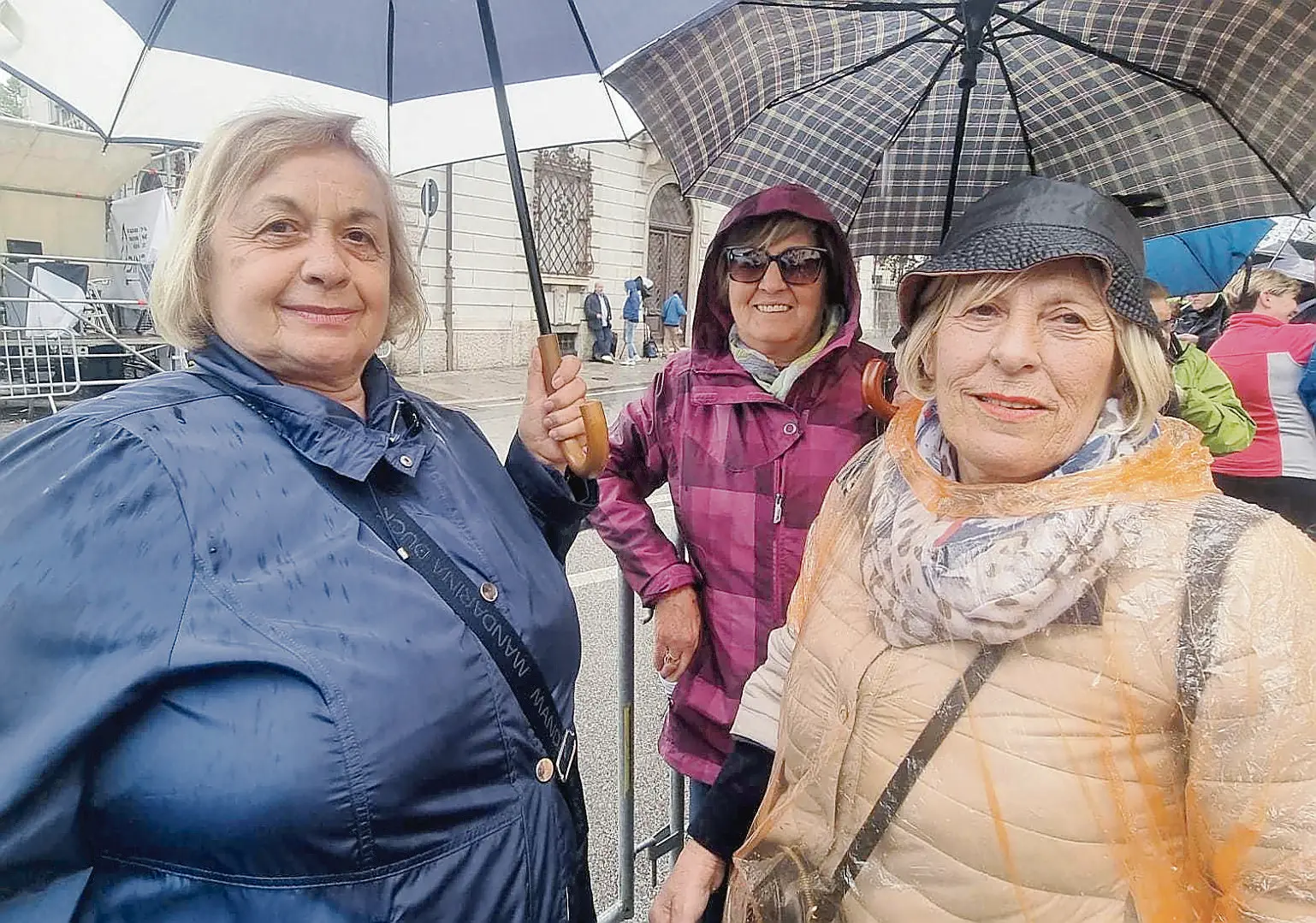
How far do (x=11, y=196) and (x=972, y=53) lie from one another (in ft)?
38.0

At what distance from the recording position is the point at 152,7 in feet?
5.07

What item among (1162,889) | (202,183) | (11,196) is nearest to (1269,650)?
(1162,889)

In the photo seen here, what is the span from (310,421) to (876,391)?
125 centimetres

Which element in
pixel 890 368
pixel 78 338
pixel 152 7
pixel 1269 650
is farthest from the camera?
pixel 78 338

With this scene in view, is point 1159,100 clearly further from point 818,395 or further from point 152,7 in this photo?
point 152,7

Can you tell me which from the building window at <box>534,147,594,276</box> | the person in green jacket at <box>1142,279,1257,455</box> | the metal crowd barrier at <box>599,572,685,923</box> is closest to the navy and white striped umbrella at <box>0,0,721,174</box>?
the metal crowd barrier at <box>599,572,685,923</box>

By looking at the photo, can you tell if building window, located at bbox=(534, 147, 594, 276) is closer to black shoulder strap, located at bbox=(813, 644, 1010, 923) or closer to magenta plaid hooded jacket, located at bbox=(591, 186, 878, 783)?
magenta plaid hooded jacket, located at bbox=(591, 186, 878, 783)

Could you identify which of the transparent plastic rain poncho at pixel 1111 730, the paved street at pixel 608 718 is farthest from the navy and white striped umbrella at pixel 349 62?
the paved street at pixel 608 718

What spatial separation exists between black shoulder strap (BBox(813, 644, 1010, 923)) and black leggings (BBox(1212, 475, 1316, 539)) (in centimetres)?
333

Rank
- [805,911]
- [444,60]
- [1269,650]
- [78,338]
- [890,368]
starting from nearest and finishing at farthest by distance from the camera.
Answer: [1269,650]
[805,911]
[444,60]
[890,368]
[78,338]

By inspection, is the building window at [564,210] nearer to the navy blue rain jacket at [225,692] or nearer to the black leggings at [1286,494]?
the black leggings at [1286,494]

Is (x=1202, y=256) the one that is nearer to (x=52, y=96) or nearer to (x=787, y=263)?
(x=787, y=263)

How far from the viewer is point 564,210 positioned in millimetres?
18109

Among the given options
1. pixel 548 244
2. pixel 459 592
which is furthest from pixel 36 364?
pixel 548 244
